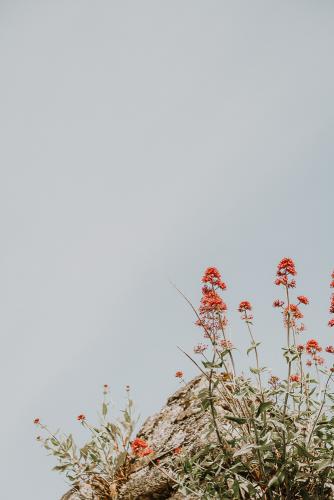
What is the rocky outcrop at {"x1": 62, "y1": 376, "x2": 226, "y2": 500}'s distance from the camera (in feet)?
14.8

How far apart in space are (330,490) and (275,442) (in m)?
0.68

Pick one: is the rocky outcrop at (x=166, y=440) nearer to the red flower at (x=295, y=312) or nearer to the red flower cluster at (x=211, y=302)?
the red flower cluster at (x=211, y=302)

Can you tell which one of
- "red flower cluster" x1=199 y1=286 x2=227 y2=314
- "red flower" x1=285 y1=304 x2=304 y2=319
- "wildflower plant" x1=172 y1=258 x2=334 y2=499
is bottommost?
"wildflower plant" x1=172 y1=258 x2=334 y2=499

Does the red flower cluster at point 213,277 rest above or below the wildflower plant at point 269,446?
above

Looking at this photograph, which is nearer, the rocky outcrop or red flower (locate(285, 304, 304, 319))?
red flower (locate(285, 304, 304, 319))

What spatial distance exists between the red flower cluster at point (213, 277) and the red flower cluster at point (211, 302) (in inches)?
3.4

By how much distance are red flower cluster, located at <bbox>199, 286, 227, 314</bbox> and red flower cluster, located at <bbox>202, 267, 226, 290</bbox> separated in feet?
0.28

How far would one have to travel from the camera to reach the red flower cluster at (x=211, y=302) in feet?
12.7

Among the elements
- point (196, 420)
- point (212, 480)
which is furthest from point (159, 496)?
point (212, 480)

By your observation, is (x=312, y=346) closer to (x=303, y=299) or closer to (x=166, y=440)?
(x=303, y=299)

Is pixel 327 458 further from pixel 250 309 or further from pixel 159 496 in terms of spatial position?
pixel 159 496

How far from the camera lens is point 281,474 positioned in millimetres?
3047

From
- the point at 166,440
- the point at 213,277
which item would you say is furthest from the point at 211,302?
the point at 166,440

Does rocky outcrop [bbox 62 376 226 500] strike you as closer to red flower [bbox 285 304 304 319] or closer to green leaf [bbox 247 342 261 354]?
green leaf [bbox 247 342 261 354]
